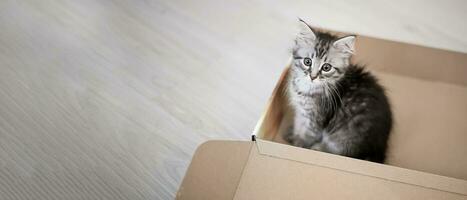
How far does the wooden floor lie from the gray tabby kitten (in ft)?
0.93

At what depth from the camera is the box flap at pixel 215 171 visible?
906 millimetres

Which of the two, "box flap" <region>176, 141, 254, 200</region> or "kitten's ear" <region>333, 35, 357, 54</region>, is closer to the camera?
"box flap" <region>176, 141, 254, 200</region>

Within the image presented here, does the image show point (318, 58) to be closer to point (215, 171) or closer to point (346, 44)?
point (346, 44)

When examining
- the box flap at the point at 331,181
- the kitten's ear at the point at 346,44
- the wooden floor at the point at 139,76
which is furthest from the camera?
the wooden floor at the point at 139,76

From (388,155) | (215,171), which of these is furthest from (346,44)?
(215,171)

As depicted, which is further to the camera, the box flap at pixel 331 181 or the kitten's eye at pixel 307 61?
the kitten's eye at pixel 307 61

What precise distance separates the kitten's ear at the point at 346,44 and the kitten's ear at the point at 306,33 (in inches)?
2.5

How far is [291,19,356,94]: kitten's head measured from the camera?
43.6 inches

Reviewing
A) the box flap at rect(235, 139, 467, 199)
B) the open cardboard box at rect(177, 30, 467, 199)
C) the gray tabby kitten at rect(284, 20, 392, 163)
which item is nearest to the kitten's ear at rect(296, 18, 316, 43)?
the gray tabby kitten at rect(284, 20, 392, 163)

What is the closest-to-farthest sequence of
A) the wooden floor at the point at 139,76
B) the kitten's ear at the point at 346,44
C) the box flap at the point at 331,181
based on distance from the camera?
1. the box flap at the point at 331,181
2. the kitten's ear at the point at 346,44
3. the wooden floor at the point at 139,76

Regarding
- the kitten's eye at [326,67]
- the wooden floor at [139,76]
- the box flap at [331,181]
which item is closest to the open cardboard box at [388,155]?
the box flap at [331,181]

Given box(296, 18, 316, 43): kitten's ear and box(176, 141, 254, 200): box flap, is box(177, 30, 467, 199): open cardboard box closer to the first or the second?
box(176, 141, 254, 200): box flap

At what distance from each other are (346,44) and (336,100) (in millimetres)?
154

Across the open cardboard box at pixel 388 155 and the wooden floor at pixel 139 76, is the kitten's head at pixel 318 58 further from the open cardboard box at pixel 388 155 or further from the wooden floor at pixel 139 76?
the wooden floor at pixel 139 76
